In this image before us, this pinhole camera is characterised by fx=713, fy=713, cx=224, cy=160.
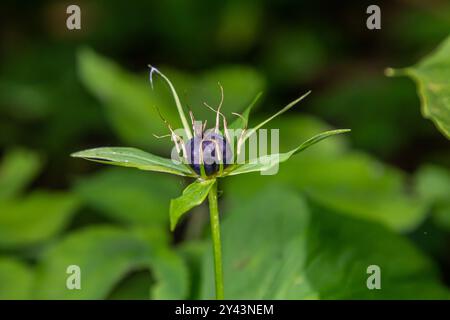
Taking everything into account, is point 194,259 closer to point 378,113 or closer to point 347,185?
point 347,185

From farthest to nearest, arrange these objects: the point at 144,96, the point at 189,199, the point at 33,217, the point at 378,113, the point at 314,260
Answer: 1. the point at 378,113
2. the point at 144,96
3. the point at 33,217
4. the point at 314,260
5. the point at 189,199

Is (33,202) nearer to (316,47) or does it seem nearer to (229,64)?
(229,64)

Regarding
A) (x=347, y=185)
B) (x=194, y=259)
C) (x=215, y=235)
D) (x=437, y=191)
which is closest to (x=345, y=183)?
(x=347, y=185)

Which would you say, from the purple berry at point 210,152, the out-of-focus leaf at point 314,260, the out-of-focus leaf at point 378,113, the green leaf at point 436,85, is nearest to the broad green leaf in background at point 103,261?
the out-of-focus leaf at point 314,260

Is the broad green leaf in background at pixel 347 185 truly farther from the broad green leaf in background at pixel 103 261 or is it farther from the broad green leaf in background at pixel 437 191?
the broad green leaf in background at pixel 103 261
